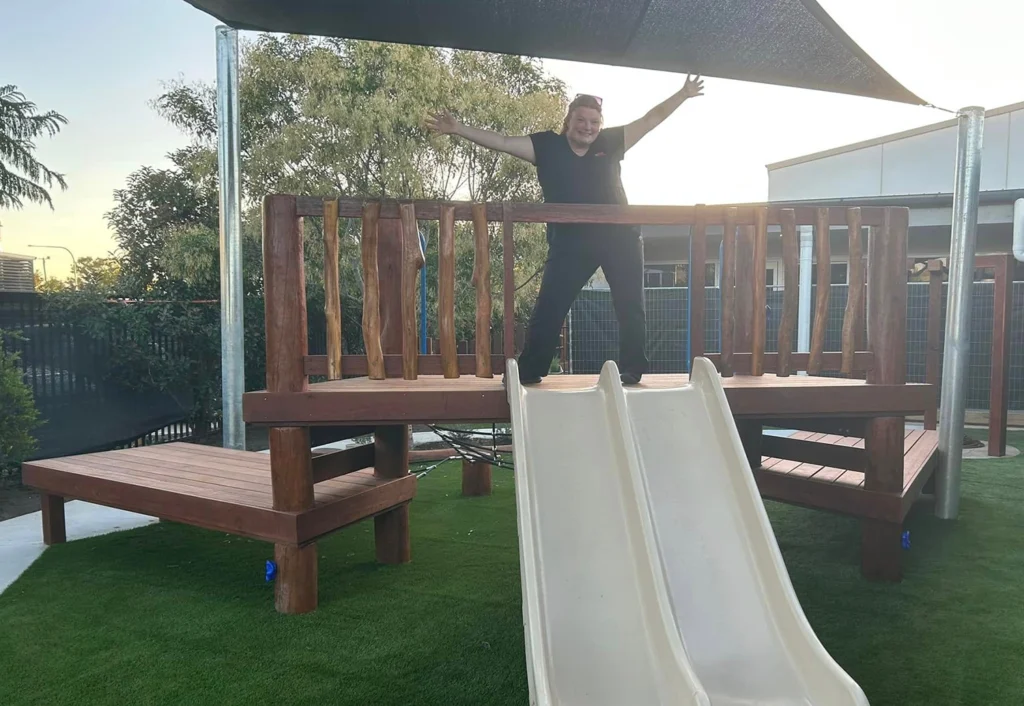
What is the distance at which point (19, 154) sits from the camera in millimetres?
24391

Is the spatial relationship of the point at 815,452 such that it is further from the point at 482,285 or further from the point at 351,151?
the point at 351,151

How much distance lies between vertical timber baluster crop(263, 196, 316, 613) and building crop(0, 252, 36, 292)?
3237 centimetres

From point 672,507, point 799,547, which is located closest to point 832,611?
point 799,547

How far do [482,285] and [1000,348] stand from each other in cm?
629

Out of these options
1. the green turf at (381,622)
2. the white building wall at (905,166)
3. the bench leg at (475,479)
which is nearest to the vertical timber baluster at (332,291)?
the green turf at (381,622)

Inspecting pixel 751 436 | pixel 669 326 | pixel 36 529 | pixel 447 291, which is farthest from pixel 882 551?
pixel 669 326

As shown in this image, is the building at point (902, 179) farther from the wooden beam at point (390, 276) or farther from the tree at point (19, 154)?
the tree at point (19, 154)

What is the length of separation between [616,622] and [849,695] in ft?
2.30

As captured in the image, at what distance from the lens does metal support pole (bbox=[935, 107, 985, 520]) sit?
4.78 m

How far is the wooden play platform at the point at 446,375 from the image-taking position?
132 inches

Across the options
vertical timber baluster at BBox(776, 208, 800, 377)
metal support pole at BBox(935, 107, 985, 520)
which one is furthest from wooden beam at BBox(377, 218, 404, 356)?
metal support pole at BBox(935, 107, 985, 520)

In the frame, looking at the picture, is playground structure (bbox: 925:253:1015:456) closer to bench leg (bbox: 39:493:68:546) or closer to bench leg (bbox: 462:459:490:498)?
bench leg (bbox: 462:459:490:498)

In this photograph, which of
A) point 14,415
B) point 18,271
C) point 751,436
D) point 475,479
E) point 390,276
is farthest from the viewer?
point 18,271

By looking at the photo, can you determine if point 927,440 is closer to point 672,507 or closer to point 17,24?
point 672,507
